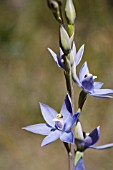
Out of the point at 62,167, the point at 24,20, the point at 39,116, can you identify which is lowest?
the point at 62,167

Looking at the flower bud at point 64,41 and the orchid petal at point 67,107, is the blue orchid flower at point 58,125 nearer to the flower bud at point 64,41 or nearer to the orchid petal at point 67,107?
the orchid petal at point 67,107

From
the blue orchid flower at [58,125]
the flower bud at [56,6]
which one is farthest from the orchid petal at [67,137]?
the flower bud at [56,6]

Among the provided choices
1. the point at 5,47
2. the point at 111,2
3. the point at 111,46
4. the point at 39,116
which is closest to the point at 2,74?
the point at 5,47

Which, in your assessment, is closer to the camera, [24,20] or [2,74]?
[2,74]

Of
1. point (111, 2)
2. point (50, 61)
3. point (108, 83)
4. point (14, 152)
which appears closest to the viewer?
point (14, 152)

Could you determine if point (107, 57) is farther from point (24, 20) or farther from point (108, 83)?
point (24, 20)

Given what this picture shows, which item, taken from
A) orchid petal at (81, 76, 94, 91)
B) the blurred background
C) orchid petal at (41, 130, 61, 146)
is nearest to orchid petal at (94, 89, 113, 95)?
orchid petal at (81, 76, 94, 91)

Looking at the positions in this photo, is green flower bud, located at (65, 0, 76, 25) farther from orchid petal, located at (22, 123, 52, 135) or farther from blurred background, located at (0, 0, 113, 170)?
blurred background, located at (0, 0, 113, 170)
